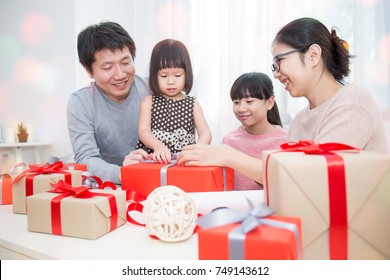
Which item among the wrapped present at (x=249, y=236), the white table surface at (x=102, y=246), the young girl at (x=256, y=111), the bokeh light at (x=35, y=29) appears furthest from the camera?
the bokeh light at (x=35, y=29)

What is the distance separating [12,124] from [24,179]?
254cm

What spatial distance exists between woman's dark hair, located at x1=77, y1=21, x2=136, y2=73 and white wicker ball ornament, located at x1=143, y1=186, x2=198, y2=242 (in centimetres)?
95

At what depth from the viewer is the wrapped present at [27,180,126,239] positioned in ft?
1.98

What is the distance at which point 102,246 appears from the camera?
575mm

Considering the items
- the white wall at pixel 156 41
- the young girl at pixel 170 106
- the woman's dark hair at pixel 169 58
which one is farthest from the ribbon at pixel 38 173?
the white wall at pixel 156 41

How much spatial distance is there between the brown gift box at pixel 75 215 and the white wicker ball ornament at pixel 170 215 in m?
0.10

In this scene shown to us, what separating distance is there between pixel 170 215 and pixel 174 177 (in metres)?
0.29

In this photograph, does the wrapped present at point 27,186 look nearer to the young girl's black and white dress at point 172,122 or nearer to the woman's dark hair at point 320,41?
the young girl's black and white dress at point 172,122

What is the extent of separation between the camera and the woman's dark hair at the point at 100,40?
4.43 ft

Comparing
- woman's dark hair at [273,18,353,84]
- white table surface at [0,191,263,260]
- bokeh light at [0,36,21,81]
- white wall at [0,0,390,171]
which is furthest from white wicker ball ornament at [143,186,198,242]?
bokeh light at [0,36,21,81]

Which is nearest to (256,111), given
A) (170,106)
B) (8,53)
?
(170,106)

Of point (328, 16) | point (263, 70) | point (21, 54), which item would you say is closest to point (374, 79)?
point (328, 16)

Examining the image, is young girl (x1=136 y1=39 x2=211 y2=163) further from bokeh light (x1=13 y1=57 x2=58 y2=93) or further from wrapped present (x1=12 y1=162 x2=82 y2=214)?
bokeh light (x1=13 y1=57 x2=58 y2=93)

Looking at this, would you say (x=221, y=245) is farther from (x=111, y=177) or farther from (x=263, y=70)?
(x=263, y=70)
